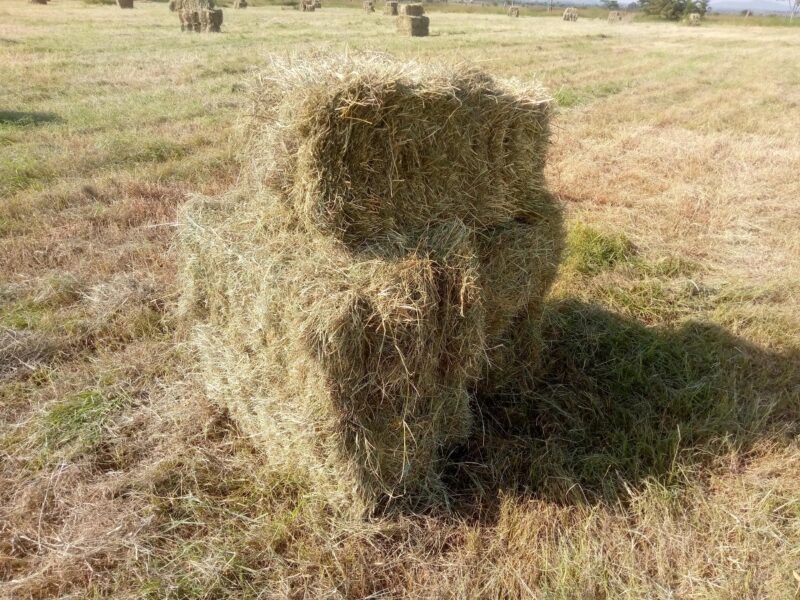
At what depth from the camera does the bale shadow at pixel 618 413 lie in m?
3.25

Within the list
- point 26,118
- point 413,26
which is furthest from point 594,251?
point 413,26

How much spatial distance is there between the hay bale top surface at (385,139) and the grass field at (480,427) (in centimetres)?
50

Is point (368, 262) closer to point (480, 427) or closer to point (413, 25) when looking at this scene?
point (480, 427)

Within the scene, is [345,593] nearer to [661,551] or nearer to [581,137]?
[661,551]

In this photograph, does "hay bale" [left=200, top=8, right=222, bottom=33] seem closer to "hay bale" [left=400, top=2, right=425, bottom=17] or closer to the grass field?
"hay bale" [left=400, top=2, right=425, bottom=17]

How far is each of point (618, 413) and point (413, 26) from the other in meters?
22.6

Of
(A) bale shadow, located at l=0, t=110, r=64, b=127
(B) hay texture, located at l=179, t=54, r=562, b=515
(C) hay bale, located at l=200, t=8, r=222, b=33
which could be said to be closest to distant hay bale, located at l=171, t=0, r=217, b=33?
(C) hay bale, located at l=200, t=8, r=222, b=33

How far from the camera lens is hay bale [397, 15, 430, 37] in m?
22.8

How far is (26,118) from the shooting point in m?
8.77

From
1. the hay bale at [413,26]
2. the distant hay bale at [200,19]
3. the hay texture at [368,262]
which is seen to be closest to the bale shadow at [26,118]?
the hay texture at [368,262]

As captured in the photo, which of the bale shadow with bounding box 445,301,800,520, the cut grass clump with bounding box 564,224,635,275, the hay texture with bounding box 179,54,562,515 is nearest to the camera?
the hay texture with bounding box 179,54,562,515

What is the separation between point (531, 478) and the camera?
3256 mm

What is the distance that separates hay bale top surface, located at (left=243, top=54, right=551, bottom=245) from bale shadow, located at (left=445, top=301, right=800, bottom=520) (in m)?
1.39

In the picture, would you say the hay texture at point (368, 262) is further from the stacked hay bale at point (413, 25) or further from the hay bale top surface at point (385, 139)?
the stacked hay bale at point (413, 25)
